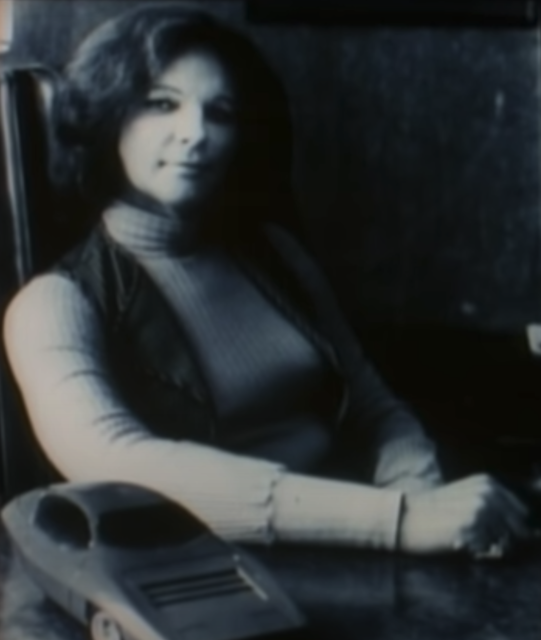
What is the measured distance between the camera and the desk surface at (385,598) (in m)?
0.94

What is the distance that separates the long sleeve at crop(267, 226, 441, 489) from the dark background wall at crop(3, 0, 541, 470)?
1 cm

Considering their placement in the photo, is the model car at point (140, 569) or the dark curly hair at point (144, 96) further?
the dark curly hair at point (144, 96)

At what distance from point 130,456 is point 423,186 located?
27 centimetres

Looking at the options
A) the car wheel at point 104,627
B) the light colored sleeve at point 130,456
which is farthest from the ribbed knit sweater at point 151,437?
the car wheel at point 104,627

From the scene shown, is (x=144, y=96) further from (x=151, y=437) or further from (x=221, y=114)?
(x=151, y=437)

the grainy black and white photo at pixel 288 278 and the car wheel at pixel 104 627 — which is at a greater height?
the grainy black and white photo at pixel 288 278

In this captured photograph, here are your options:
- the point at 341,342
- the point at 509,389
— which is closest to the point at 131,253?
→ the point at 341,342

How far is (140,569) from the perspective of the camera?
3.02 feet

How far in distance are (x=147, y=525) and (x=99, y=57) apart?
0.31 m

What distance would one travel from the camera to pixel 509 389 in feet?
3.39

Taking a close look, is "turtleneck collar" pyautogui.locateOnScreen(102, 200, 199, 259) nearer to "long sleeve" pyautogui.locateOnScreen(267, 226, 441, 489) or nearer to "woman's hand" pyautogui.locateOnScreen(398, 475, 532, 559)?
"long sleeve" pyautogui.locateOnScreen(267, 226, 441, 489)

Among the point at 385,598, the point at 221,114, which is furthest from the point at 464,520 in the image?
the point at 221,114

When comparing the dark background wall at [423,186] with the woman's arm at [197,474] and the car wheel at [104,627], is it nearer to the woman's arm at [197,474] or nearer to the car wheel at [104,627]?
the woman's arm at [197,474]

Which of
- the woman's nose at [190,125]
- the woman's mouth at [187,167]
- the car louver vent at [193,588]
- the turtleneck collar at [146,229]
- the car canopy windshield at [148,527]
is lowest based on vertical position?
the car louver vent at [193,588]
